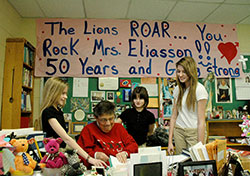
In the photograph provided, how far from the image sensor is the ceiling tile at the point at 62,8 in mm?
2542

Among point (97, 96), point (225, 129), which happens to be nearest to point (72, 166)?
point (97, 96)

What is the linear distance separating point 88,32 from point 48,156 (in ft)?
7.74

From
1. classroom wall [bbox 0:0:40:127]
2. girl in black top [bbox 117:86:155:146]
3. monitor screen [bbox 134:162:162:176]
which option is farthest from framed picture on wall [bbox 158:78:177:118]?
monitor screen [bbox 134:162:162:176]

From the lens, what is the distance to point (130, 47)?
2.97 meters

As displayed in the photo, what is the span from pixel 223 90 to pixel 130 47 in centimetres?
164

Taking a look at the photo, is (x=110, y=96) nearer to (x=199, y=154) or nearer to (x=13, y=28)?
(x=13, y=28)

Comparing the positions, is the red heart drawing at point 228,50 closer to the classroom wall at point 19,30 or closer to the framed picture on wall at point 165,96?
the classroom wall at point 19,30

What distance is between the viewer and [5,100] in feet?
7.88

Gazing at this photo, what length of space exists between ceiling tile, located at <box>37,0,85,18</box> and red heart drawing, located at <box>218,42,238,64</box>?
2236 mm

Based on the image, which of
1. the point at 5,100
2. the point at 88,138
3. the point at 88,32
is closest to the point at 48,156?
the point at 88,138

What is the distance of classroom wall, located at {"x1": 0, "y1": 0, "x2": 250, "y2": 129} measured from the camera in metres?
2.43

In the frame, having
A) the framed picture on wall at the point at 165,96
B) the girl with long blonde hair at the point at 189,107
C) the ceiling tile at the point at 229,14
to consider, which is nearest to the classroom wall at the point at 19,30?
the ceiling tile at the point at 229,14

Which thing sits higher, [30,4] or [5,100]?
[30,4]

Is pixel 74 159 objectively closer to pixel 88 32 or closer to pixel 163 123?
pixel 163 123
